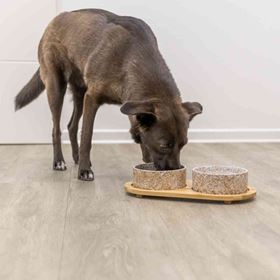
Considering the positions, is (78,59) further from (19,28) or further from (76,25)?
(19,28)

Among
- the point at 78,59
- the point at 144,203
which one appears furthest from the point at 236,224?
the point at 78,59

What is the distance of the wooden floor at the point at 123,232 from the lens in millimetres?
1602

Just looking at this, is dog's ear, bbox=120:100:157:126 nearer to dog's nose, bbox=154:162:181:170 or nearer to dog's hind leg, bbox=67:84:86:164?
→ dog's nose, bbox=154:162:181:170

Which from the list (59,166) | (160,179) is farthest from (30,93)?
(160,179)

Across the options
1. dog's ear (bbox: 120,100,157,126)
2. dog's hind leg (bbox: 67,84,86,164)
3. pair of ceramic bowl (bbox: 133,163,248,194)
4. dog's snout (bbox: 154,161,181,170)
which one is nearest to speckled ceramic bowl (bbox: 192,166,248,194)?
pair of ceramic bowl (bbox: 133,163,248,194)

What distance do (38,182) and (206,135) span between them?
2241 mm

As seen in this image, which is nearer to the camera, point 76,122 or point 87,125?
point 87,125

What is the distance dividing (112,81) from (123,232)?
1230mm

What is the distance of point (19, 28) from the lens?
187 inches

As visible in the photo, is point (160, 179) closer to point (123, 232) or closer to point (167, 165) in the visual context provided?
point (167, 165)

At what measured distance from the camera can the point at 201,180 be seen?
98.8 inches

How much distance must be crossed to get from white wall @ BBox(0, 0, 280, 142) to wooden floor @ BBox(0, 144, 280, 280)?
171 centimetres

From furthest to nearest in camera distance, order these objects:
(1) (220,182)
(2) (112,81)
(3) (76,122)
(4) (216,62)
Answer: (4) (216,62), (3) (76,122), (2) (112,81), (1) (220,182)

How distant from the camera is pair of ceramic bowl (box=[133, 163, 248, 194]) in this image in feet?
8.07
